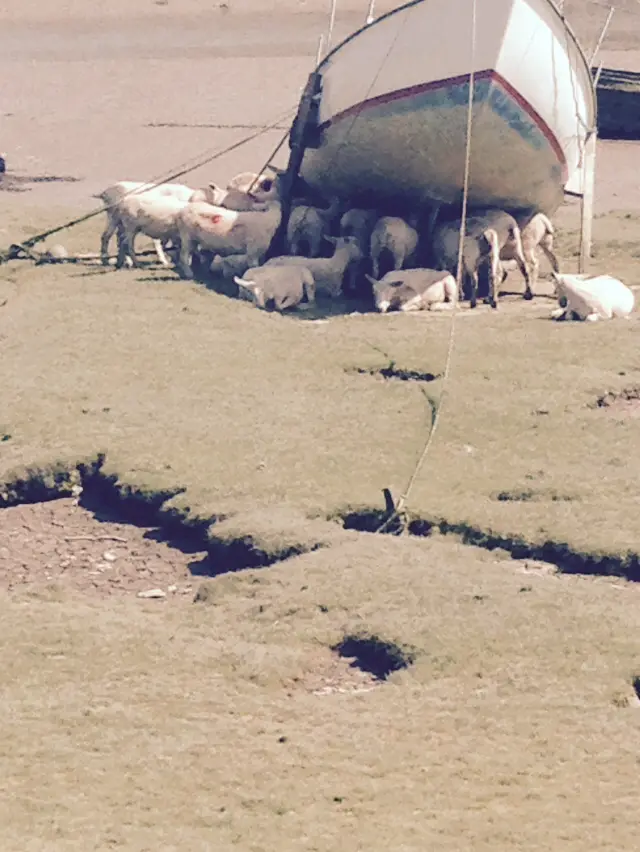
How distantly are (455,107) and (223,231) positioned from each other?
234 cm

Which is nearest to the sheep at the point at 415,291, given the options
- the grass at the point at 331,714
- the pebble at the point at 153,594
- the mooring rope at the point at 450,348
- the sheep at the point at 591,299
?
the mooring rope at the point at 450,348

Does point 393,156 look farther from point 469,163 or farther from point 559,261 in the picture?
point 559,261

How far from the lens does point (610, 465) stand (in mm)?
10227

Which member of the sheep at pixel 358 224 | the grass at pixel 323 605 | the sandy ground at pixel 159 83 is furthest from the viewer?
the sandy ground at pixel 159 83

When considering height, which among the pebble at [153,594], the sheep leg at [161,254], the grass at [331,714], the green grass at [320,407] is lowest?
the pebble at [153,594]

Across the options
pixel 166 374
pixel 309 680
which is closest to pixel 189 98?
pixel 166 374

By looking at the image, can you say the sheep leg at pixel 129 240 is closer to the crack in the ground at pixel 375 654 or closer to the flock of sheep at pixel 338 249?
the flock of sheep at pixel 338 249

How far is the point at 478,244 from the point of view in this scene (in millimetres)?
14641

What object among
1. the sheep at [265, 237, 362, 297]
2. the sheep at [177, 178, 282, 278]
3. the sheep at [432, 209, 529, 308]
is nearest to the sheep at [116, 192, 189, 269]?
the sheep at [177, 178, 282, 278]

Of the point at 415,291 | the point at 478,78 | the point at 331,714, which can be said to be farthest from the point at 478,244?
the point at 331,714

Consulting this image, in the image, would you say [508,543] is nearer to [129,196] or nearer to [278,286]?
[278,286]

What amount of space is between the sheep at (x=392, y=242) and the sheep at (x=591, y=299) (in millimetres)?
1423

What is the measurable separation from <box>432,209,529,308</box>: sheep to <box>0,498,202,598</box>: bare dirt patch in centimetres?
562

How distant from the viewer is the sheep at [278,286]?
1398 centimetres
